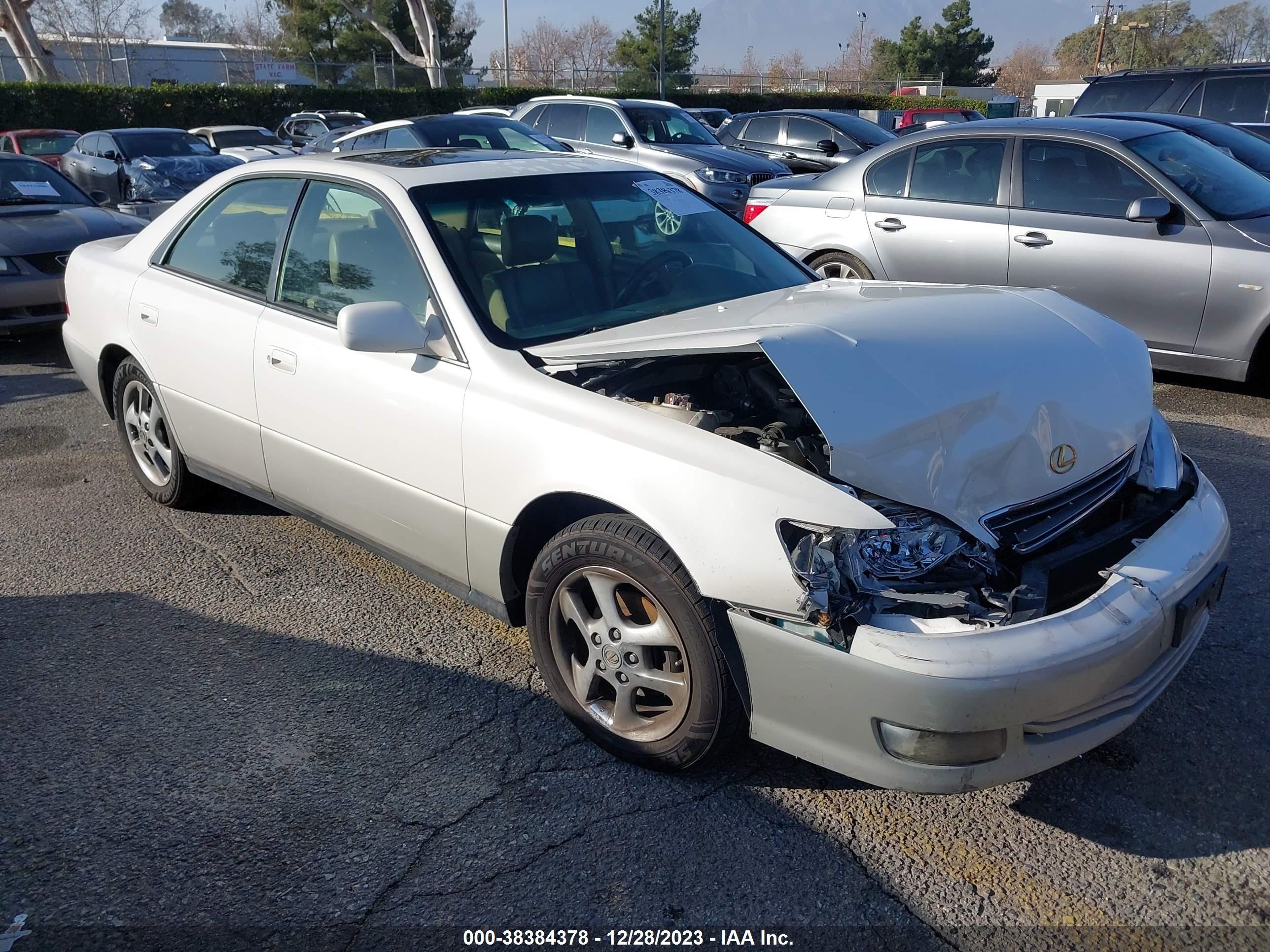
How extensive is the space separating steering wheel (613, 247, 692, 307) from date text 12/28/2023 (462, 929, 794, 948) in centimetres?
208

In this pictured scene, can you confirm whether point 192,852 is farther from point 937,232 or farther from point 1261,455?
point 937,232

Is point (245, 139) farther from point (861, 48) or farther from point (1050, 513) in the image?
point (861, 48)

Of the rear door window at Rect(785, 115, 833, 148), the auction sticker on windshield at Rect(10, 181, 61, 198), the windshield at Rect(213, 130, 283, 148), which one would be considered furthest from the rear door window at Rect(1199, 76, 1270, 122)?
the windshield at Rect(213, 130, 283, 148)

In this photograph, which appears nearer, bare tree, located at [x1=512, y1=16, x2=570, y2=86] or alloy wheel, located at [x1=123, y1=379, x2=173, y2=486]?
alloy wheel, located at [x1=123, y1=379, x2=173, y2=486]

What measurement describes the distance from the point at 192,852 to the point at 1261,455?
5.22m

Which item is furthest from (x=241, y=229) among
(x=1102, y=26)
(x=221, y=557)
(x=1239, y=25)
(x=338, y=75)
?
(x=1239, y=25)

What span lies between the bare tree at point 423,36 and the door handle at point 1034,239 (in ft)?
103

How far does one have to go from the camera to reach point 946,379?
2805mm

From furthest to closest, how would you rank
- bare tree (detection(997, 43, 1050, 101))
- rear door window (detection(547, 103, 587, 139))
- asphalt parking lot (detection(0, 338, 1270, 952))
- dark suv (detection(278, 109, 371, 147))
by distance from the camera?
bare tree (detection(997, 43, 1050, 101)), dark suv (detection(278, 109, 371, 147)), rear door window (detection(547, 103, 587, 139)), asphalt parking lot (detection(0, 338, 1270, 952))

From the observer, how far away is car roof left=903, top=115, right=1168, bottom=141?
21.6 feet

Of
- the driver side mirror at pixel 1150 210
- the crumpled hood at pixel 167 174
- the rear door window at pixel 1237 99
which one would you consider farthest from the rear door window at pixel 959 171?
the crumpled hood at pixel 167 174

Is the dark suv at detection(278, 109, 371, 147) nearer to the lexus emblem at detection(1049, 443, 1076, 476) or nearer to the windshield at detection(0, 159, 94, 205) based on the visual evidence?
the windshield at detection(0, 159, 94, 205)

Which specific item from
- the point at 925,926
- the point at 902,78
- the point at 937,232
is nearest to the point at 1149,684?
the point at 925,926

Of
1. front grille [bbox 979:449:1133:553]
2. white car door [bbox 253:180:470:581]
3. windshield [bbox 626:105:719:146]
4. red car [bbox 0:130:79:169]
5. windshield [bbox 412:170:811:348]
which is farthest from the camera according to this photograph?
red car [bbox 0:130:79:169]
